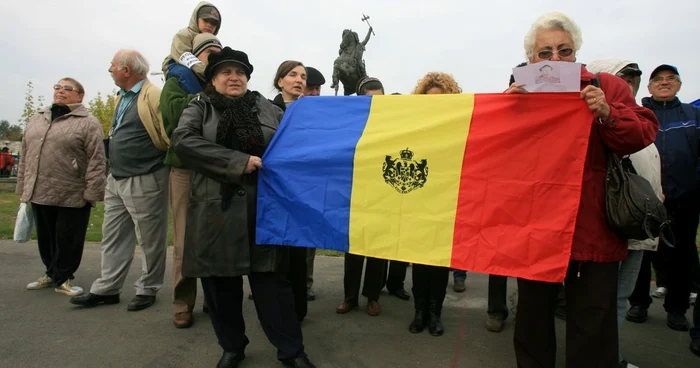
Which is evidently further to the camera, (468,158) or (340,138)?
(340,138)

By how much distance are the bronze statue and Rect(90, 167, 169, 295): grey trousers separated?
24.8 feet

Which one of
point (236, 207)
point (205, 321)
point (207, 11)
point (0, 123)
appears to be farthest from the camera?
point (0, 123)

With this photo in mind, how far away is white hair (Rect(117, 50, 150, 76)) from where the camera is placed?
408cm

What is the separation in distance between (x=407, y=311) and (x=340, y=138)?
2041mm

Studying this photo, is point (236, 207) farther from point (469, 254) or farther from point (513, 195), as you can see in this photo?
point (513, 195)

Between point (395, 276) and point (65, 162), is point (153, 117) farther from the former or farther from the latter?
point (395, 276)

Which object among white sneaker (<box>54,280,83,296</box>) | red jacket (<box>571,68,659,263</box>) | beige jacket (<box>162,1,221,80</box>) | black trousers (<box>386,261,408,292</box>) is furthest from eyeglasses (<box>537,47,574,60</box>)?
white sneaker (<box>54,280,83,296</box>)

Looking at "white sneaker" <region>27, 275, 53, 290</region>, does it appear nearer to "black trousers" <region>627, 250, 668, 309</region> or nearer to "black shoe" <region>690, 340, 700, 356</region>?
"black trousers" <region>627, 250, 668, 309</region>

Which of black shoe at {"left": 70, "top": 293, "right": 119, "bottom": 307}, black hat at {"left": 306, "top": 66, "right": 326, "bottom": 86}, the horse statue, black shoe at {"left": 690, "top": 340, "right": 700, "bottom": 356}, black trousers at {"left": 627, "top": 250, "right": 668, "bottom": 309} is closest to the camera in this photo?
black shoe at {"left": 690, "top": 340, "right": 700, "bottom": 356}

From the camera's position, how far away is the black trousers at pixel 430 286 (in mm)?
3607

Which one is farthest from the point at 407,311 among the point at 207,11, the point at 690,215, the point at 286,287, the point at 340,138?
the point at 207,11

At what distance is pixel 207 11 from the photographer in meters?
4.07

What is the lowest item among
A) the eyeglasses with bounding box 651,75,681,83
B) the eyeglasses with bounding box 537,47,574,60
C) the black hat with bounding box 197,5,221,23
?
the eyeglasses with bounding box 537,47,574,60

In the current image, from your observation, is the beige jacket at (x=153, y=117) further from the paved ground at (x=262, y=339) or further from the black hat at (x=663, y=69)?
the black hat at (x=663, y=69)
